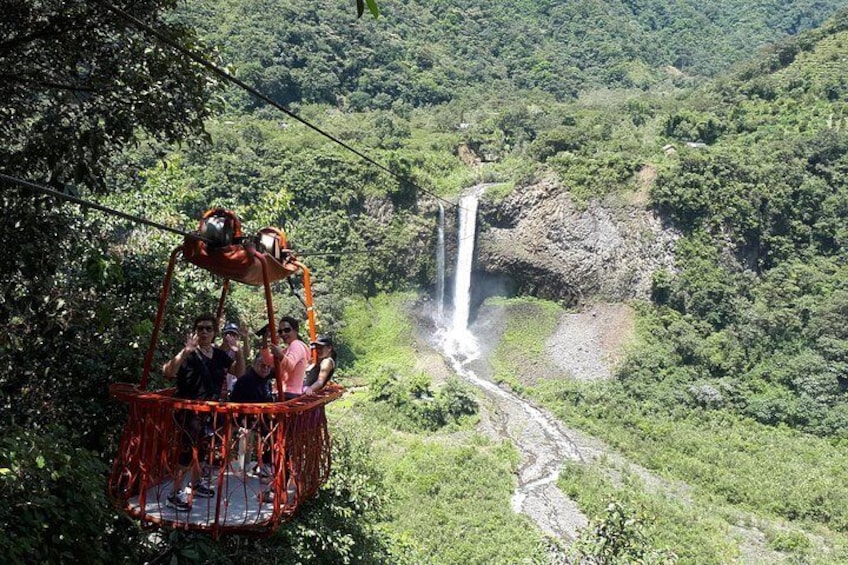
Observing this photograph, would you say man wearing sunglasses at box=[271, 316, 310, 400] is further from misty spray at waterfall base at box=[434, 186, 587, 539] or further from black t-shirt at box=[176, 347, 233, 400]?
misty spray at waterfall base at box=[434, 186, 587, 539]

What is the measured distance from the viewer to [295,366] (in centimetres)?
446

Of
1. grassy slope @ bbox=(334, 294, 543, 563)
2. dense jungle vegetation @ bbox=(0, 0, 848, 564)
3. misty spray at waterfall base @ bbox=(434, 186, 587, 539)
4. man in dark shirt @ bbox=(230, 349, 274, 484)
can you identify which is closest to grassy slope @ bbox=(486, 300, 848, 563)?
dense jungle vegetation @ bbox=(0, 0, 848, 564)

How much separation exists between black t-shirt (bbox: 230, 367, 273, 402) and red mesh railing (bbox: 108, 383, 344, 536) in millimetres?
206

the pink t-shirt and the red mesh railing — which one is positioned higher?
the pink t-shirt

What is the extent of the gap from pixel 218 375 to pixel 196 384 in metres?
0.27

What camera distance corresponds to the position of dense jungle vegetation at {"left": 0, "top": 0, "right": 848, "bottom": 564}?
473 cm

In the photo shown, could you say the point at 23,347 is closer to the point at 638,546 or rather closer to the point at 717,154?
the point at 638,546

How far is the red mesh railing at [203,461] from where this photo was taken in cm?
370

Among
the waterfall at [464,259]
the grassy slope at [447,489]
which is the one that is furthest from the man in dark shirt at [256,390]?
the waterfall at [464,259]

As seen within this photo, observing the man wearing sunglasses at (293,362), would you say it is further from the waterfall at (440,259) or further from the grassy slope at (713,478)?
the waterfall at (440,259)

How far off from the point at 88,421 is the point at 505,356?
2112 cm

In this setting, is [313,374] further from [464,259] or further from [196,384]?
[464,259]

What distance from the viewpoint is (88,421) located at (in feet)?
18.1

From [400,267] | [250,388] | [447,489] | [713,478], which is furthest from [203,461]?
[400,267]
